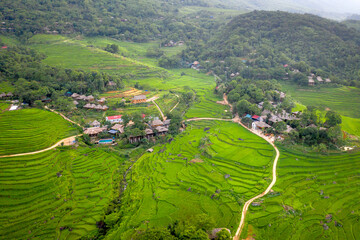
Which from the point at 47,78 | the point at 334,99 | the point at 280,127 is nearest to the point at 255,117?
the point at 280,127

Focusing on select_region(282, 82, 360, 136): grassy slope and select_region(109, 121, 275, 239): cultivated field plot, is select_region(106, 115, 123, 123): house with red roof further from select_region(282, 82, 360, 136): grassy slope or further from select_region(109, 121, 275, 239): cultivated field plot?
select_region(282, 82, 360, 136): grassy slope

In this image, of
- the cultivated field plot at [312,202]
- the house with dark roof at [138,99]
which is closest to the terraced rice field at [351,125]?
the cultivated field plot at [312,202]

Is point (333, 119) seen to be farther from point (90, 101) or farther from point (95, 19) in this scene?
point (95, 19)

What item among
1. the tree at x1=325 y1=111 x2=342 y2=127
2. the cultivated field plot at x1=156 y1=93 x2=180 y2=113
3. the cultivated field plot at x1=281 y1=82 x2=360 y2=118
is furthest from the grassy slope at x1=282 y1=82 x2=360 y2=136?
the cultivated field plot at x1=156 y1=93 x2=180 y2=113

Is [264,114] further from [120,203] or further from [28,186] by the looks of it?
[28,186]

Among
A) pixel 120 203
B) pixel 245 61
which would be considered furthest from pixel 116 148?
pixel 245 61

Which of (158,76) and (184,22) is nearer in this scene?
(158,76)

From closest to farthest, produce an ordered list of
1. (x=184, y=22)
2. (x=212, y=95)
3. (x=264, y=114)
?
(x=264, y=114), (x=212, y=95), (x=184, y=22)
